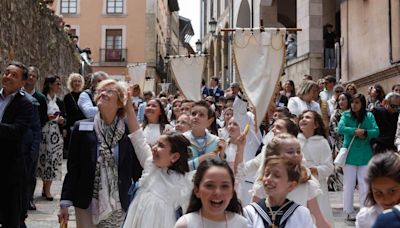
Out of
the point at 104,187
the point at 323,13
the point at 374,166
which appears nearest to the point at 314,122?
the point at 104,187

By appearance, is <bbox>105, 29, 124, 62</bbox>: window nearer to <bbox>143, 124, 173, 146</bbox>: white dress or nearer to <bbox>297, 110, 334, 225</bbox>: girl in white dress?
<bbox>143, 124, 173, 146</bbox>: white dress

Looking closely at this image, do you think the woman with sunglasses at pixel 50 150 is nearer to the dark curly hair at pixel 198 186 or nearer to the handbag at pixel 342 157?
the handbag at pixel 342 157

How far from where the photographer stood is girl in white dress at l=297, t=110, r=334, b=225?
5.93m

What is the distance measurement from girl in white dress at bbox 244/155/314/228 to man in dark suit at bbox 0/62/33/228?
278 centimetres

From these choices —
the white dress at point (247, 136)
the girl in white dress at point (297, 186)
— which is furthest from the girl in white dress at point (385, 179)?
the white dress at point (247, 136)

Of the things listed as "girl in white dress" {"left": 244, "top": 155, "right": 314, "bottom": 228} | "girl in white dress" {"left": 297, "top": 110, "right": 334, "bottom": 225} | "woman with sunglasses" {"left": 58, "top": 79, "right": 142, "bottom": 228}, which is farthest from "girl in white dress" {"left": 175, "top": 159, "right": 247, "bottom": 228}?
"girl in white dress" {"left": 297, "top": 110, "right": 334, "bottom": 225}

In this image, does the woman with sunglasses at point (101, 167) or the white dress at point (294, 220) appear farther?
the woman with sunglasses at point (101, 167)

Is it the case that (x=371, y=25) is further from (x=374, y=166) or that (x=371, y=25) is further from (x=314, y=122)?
(x=374, y=166)

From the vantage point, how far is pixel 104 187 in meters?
4.88

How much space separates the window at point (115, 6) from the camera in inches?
1762

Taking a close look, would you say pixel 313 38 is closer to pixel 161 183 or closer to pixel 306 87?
pixel 306 87

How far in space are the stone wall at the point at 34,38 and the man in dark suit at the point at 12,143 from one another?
390 cm

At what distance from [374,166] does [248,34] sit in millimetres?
6105

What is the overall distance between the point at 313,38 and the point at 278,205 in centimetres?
1648
